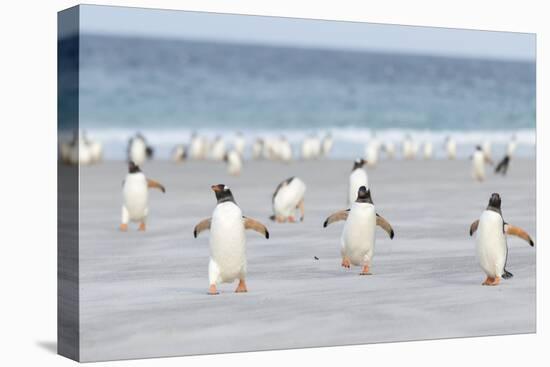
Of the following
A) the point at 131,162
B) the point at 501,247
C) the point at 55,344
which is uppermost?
the point at 131,162

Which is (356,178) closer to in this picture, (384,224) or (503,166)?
(384,224)

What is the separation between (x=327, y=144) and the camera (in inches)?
443

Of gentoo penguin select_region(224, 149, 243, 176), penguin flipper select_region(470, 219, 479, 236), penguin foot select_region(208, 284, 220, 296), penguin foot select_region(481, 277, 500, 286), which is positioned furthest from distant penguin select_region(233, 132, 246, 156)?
penguin foot select_region(481, 277, 500, 286)

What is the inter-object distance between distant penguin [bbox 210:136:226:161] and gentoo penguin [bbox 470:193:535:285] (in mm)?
2284

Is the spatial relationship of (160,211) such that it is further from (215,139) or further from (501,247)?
(501,247)

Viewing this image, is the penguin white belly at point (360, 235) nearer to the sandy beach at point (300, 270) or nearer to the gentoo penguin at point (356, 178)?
the sandy beach at point (300, 270)

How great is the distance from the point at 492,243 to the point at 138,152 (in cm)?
308

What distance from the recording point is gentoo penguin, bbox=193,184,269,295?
1046 cm

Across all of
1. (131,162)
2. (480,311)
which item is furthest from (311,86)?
(480,311)

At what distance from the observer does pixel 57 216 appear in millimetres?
10172

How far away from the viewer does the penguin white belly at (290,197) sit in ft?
41.1

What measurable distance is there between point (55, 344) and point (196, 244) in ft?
4.88

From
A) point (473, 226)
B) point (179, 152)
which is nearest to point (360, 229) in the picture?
point (473, 226)

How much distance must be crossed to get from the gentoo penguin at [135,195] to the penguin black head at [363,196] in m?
1.79
